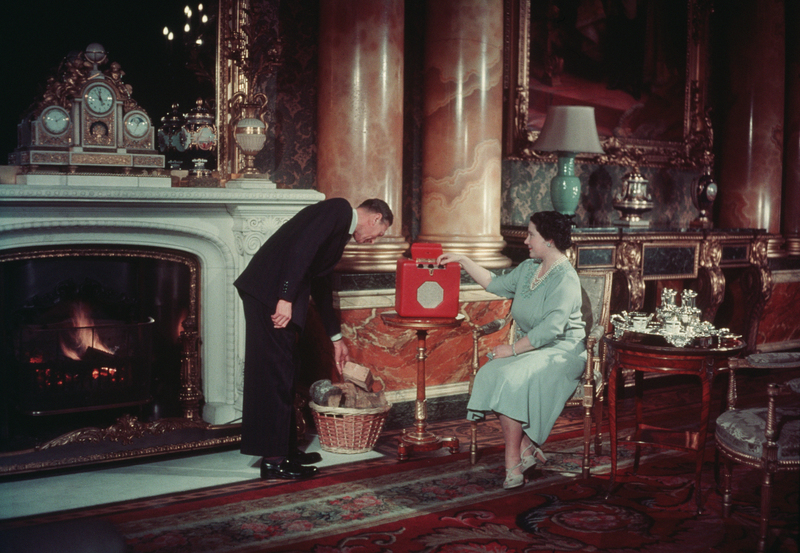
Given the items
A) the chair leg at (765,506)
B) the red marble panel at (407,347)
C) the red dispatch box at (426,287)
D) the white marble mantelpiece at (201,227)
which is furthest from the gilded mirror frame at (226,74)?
the chair leg at (765,506)

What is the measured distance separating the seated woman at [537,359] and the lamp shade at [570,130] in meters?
1.49

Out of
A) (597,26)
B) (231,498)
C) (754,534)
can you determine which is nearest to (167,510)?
(231,498)

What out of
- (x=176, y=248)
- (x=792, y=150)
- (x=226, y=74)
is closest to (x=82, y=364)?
(x=176, y=248)

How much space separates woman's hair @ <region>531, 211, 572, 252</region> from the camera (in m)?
3.46

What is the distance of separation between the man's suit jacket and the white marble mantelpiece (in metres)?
0.56

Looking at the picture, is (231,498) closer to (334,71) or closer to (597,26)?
(334,71)

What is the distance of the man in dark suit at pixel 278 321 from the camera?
338 centimetres

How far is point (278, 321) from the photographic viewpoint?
10.9ft

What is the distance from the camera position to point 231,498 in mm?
3164

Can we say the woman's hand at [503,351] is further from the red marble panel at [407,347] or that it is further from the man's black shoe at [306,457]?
the man's black shoe at [306,457]

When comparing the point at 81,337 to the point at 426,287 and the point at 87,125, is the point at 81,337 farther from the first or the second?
the point at 426,287

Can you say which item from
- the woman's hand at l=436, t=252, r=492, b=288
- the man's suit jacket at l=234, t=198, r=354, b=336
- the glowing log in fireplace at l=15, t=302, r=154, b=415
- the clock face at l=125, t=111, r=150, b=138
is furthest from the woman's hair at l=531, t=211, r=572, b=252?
the glowing log in fireplace at l=15, t=302, r=154, b=415

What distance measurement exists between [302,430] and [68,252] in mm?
1501

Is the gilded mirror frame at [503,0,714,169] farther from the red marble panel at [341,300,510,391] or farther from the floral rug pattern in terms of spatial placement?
the floral rug pattern
